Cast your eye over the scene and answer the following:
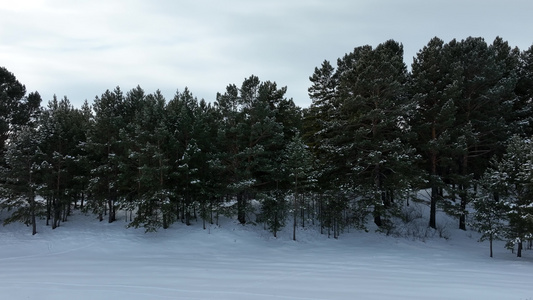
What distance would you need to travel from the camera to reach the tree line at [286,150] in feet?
78.9

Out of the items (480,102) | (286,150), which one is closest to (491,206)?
(480,102)

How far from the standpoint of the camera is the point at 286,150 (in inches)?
1009

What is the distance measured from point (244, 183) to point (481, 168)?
918 inches

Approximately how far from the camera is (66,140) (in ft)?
91.4

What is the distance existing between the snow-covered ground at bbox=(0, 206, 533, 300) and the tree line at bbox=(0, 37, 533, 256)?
1.88 m

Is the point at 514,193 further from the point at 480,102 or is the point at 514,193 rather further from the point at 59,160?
the point at 59,160

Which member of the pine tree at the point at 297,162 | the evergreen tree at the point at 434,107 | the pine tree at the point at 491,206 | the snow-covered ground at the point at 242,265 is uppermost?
the evergreen tree at the point at 434,107

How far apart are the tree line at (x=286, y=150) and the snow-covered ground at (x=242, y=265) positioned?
1880 mm

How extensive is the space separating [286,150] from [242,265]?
39.8ft

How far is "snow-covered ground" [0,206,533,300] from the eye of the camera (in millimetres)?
9938

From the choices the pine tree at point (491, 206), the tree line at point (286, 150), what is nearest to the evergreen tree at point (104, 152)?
the tree line at point (286, 150)

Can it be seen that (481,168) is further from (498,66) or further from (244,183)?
(244,183)

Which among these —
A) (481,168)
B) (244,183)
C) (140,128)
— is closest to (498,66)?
(481,168)

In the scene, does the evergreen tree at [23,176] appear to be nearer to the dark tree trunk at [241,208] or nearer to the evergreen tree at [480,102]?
the dark tree trunk at [241,208]
